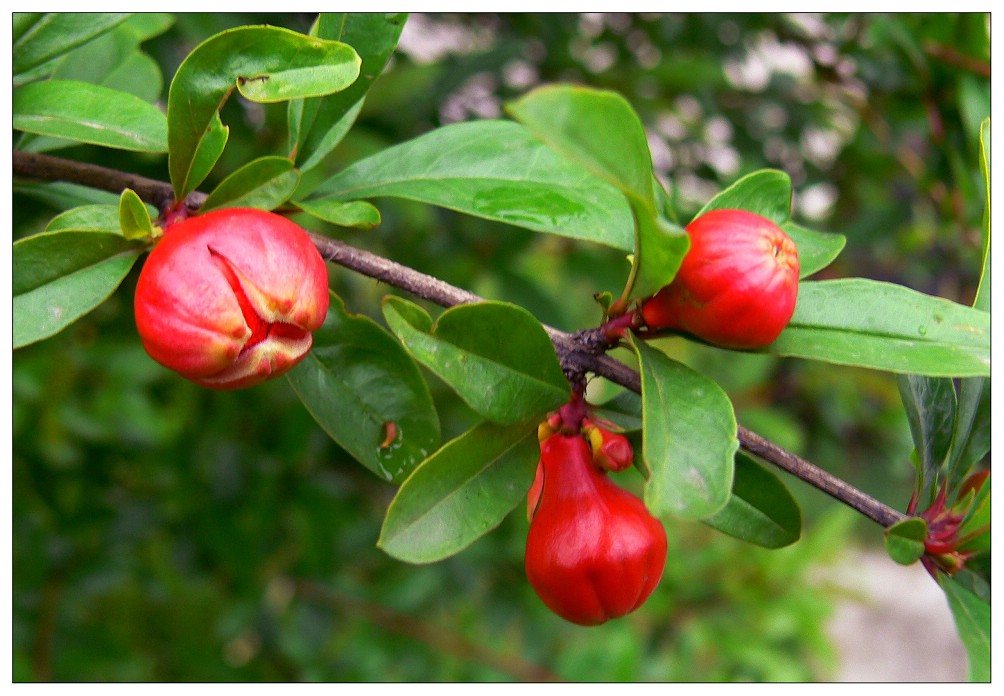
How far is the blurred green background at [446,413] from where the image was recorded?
1.55m

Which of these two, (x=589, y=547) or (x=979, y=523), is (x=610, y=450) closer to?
(x=589, y=547)

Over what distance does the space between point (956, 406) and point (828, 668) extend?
1.96 meters

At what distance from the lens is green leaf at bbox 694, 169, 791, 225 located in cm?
71

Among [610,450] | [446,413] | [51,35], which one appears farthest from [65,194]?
[446,413]

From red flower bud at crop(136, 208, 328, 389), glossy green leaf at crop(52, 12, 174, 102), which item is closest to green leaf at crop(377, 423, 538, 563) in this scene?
red flower bud at crop(136, 208, 328, 389)

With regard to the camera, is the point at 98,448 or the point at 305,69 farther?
the point at 98,448

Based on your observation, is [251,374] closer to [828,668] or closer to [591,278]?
[591,278]

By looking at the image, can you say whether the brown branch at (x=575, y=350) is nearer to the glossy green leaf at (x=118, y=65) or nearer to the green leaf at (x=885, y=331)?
the green leaf at (x=885, y=331)

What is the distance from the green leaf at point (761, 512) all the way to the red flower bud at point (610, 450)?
0.09 metres

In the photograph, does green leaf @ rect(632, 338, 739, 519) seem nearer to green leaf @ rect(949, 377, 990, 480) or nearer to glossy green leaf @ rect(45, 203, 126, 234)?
green leaf @ rect(949, 377, 990, 480)

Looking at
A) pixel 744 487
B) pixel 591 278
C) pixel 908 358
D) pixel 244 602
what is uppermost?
pixel 908 358

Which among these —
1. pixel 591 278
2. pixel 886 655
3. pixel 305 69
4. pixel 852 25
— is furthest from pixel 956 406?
pixel 886 655

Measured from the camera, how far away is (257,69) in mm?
636

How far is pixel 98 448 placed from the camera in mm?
1678
